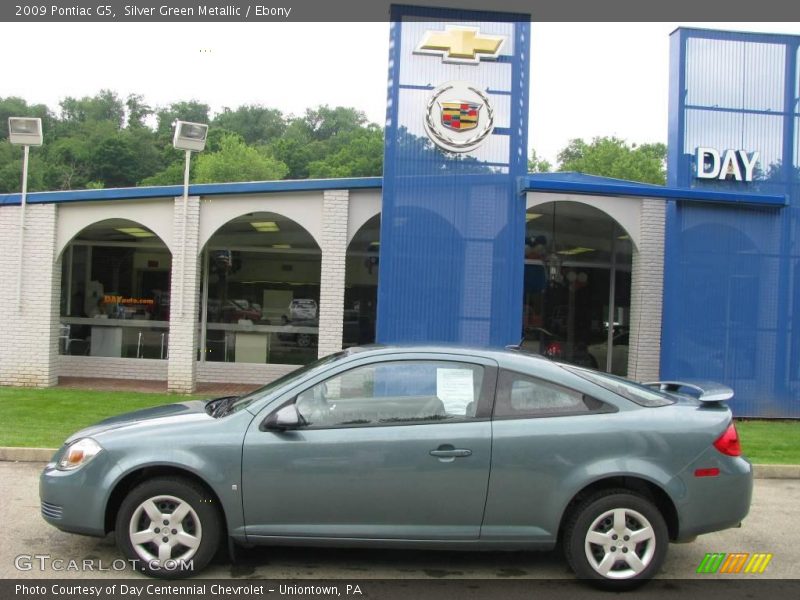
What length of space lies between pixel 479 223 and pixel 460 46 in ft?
8.28

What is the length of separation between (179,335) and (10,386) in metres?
2.95

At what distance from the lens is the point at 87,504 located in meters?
4.61

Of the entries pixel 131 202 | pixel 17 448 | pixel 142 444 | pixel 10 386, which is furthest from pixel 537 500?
pixel 10 386

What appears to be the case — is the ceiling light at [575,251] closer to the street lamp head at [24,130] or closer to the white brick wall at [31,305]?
the white brick wall at [31,305]

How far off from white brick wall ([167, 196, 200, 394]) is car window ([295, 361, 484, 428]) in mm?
7950

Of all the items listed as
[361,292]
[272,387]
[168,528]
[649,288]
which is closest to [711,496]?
[272,387]

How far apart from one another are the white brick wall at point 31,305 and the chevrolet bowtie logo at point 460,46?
674 centimetres

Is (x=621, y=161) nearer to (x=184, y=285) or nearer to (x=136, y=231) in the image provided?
(x=136, y=231)

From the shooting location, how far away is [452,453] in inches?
179

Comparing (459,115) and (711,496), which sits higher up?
(459,115)

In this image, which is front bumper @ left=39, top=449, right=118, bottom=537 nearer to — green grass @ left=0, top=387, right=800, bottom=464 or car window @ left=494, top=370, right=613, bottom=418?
car window @ left=494, top=370, right=613, bottom=418

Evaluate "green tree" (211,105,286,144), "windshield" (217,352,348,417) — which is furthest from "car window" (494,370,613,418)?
"green tree" (211,105,286,144)

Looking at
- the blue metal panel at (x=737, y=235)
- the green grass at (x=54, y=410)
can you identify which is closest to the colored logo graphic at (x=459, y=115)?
the blue metal panel at (x=737, y=235)

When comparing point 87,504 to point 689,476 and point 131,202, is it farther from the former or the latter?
point 131,202
